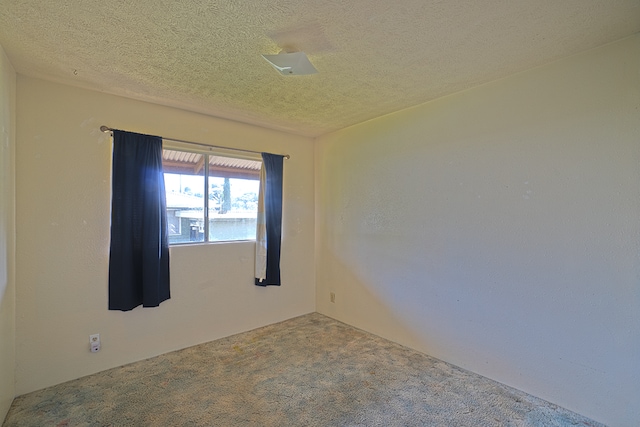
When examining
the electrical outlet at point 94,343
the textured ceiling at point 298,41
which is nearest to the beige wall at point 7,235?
the textured ceiling at point 298,41

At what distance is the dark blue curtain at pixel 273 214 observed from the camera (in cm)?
335

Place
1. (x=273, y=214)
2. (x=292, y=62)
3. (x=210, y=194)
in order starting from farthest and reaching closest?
(x=273, y=214) < (x=210, y=194) < (x=292, y=62)

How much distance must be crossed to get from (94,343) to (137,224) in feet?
3.31

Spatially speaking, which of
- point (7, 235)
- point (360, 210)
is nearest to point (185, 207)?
point (7, 235)

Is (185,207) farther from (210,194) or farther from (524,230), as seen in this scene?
(524,230)

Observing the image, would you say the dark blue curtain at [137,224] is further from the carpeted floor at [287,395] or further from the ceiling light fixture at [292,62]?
the ceiling light fixture at [292,62]

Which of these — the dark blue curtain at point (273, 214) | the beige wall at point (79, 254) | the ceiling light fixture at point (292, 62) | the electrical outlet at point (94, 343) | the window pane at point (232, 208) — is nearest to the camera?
the ceiling light fixture at point (292, 62)

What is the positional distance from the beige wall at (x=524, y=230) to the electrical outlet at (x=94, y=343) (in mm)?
2518

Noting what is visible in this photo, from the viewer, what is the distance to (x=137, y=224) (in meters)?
2.51

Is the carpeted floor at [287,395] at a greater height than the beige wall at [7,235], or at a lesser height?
lesser

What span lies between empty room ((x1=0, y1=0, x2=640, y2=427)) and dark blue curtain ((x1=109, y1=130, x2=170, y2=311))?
0.03 m

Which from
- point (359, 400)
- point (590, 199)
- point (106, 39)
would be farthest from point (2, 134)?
point (590, 199)

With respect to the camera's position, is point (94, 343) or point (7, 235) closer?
point (7, 235)

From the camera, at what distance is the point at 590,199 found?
184 centimetres
